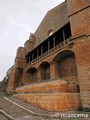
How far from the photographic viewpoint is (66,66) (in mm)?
15281

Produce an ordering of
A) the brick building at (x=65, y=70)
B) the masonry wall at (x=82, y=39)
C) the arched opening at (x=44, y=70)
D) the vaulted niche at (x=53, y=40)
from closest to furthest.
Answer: the brick building at (x=65, y=70)
the masonry wall at (x=82, y=39)
the vaulted niche at (x=53, y=40)
the arched opening at (x=44, y=70)

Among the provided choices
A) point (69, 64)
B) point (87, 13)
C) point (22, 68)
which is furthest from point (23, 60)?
point (87, 13)

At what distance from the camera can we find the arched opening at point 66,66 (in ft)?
46.4

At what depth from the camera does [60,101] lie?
855 cm

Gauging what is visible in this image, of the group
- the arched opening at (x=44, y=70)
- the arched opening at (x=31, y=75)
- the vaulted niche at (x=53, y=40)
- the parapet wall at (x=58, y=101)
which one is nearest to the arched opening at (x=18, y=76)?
the arched opening at (x=31, y=75)

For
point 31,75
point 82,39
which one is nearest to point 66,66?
point 82,39

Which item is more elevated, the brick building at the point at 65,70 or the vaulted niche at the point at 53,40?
the vaulted niche at the point at 53,40

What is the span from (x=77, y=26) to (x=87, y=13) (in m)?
1.43

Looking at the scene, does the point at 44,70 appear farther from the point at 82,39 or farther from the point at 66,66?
the point at 82,39

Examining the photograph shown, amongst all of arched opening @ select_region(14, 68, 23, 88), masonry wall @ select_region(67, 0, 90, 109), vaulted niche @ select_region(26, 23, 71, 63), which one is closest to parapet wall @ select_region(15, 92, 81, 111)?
masonry wall @ select_region(67, 0, 90, 109)

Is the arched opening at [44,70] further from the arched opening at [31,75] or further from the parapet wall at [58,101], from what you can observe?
the parapet wall at [58,101]

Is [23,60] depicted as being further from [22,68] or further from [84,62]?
[84,62]

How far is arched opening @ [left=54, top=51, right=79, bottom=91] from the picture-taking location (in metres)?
14.1

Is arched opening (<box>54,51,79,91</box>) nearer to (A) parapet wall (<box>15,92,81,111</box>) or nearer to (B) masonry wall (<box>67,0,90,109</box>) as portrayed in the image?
(B) masonry wall (<box>67,0,90,109</box>)
